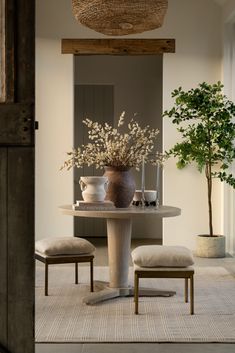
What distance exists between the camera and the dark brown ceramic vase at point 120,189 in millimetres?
5262

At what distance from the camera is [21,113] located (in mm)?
3184

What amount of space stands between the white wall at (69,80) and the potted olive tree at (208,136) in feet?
1.04

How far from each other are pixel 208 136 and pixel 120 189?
277cm

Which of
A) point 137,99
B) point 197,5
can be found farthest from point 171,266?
point 137,99

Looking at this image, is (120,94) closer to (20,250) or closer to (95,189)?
(95,189)

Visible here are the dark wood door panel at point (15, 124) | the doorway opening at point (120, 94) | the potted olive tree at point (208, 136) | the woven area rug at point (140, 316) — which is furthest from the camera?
the doorway opening at point (120, 94)

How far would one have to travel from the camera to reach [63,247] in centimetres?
522

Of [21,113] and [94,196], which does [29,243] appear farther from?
[94,196]

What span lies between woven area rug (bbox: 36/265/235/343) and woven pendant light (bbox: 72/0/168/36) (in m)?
2.19

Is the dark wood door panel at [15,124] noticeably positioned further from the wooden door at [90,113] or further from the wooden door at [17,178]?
the wooden door at [90,113]

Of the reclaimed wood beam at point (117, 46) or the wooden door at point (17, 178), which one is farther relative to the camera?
the reclaimed wood beam at point (117, 46)

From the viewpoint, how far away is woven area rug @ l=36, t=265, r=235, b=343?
4.19 meters

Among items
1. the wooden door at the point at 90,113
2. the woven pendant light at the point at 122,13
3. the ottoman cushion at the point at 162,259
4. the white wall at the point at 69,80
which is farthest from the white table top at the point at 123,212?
the wooden door at the point at 90,113

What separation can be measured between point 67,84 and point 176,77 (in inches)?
53.6
